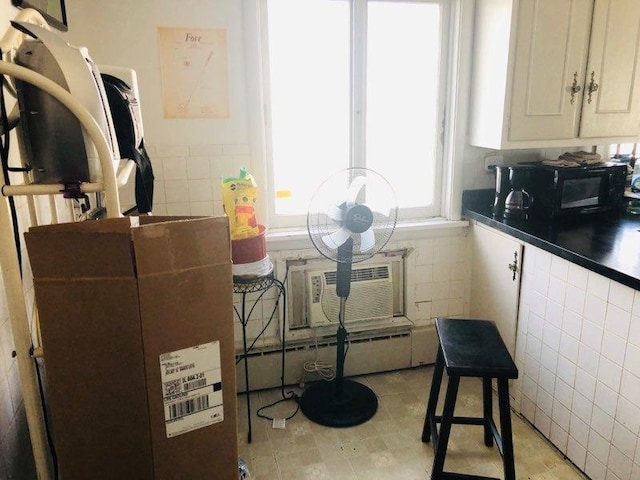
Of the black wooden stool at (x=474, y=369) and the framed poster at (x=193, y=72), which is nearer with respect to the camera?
the black wooden stool at (x=474, y=369)

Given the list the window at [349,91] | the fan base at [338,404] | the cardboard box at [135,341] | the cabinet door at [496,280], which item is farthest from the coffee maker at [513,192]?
the cardboard box at [135,341]

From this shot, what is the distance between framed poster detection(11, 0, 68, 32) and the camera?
60.9 inches

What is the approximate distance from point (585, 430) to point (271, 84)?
79.5 inches

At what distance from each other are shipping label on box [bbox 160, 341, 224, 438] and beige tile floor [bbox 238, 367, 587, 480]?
109 centimetres

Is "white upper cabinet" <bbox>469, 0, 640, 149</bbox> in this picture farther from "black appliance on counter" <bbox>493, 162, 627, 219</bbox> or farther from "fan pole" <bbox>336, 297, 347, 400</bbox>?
"fan pole" <bbox>336, 297, 347, 400</bbox>

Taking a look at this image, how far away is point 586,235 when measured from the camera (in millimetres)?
2121

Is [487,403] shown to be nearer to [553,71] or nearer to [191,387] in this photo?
[191,387]

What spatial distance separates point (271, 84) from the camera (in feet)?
7.63

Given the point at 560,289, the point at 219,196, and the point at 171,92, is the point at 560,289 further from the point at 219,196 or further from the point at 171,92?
the point at 171,92

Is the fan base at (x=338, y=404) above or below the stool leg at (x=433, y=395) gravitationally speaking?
below

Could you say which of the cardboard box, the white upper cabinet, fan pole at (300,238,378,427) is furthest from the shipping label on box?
the white upper cabinet

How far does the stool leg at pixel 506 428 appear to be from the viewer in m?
1.74

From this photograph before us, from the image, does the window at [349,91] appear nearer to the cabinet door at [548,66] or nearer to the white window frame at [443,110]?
the white window frame at [443,110]

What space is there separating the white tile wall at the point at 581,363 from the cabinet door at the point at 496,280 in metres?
0.06
